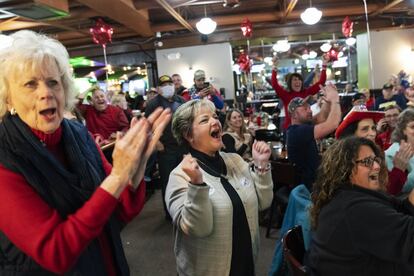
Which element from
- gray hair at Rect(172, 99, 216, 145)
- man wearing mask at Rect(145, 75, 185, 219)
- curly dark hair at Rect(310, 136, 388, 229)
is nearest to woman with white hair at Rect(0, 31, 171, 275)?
gray hair at Rect(172, 99, 216, 145)

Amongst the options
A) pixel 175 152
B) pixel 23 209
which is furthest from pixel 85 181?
pixel 175 152

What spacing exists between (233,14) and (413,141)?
7.11 meters

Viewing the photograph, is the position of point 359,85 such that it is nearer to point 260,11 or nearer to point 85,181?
point 260,11

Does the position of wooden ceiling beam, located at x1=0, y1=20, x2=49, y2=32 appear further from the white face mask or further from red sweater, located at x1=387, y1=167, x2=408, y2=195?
red sweater, located at x1=387, y1=167, x2=408, y2=195

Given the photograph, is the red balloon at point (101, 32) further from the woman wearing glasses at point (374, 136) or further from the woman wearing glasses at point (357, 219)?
the woman wearing glasses at point (357, 219)

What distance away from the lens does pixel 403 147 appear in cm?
243

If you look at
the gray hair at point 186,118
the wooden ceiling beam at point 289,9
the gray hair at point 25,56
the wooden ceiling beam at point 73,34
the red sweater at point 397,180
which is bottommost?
the red sweater at point 397,180

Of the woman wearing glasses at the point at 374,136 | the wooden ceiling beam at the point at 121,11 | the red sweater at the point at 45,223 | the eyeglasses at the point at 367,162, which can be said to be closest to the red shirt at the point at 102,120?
the wooden ceiling beam at the point at 121,11

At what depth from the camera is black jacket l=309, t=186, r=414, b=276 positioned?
1305 mm

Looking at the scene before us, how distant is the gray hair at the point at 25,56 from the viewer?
1033mm

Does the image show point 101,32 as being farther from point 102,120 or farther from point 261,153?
point 261,153

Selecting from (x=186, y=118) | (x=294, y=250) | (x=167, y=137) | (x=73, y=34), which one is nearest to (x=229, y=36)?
(x=73, y=34)

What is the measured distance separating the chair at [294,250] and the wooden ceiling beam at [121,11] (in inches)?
180

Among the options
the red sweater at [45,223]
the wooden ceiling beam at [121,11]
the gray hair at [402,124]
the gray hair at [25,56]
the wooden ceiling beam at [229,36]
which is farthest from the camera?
the wooden ceiling beam at [229,36]
